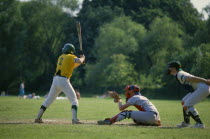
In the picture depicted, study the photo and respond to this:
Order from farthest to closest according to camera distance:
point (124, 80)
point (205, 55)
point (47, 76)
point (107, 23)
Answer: point (47, 76) < point (107, 23) < point (124, 80) < point (205, 55)

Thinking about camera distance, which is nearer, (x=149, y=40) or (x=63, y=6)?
(x=149, y=40)

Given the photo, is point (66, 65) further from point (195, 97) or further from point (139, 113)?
point (195, 97)

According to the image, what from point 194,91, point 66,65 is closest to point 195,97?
point 194,91

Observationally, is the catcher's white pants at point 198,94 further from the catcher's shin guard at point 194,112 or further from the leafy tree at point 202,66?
the leafy tree at point 202,66

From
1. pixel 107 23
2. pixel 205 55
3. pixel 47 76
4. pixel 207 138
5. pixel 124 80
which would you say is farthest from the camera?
pixel 47 76

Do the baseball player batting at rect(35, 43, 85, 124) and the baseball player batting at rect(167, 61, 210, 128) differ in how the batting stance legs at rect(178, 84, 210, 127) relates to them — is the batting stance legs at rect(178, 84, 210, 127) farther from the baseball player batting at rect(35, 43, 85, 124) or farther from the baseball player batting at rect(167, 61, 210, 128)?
the baseball player batting at rect(35, 43, 85, 124)

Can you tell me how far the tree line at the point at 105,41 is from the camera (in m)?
59.0

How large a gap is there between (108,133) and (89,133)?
1.73ft

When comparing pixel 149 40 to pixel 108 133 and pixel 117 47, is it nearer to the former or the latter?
pixel 117 47

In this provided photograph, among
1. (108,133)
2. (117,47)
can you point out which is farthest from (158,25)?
(108,133)

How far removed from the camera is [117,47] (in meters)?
62.8

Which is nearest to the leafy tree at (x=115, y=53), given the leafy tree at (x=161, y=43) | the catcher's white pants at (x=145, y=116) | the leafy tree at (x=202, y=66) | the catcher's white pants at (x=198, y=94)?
the leafy tree at (x=161, y=43)

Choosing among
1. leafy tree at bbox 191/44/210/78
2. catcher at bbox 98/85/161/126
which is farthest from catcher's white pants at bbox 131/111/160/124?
leafy tree at bbox 191/44/210/78

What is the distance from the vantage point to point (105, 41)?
206ft
